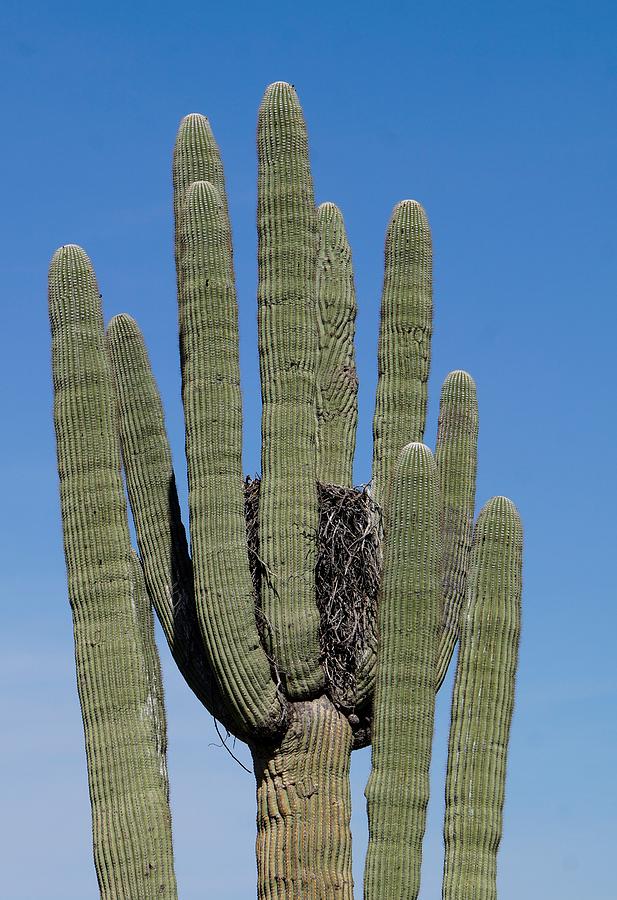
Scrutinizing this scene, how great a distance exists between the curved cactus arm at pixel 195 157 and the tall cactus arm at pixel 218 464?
18.9 inches

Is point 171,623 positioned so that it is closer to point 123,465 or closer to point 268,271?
point 123,465

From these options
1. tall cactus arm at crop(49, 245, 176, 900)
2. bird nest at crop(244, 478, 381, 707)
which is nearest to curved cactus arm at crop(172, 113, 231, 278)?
tall cactus arm at crop(49, 245, 176, 900)

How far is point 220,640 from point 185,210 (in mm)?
2656

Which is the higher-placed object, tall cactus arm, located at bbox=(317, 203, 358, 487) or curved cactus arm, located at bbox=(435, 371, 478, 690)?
tall cactus arm, located at bbox=(317, 203, 358, 487)

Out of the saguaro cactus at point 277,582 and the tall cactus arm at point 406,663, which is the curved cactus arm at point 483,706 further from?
the tall cactus arm at point 406,663

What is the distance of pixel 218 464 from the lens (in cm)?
1003

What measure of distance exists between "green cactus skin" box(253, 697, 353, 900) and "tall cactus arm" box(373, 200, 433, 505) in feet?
5.81

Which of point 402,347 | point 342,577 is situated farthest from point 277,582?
point 402,347

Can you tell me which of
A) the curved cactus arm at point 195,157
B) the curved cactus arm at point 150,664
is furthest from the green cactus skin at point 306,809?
the curved cactus arm at point 195,157

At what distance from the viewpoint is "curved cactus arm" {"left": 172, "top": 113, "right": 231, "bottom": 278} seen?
10758 millimetres

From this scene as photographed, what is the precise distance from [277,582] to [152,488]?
1051 mm

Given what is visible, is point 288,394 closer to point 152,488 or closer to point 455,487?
point 152,488

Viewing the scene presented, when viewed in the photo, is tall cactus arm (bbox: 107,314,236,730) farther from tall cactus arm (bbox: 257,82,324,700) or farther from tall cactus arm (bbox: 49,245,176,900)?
tall cactus arm (bbox: 257,82,324,700)

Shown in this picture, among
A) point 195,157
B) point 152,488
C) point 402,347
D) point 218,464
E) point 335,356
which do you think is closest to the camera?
point 218,464
